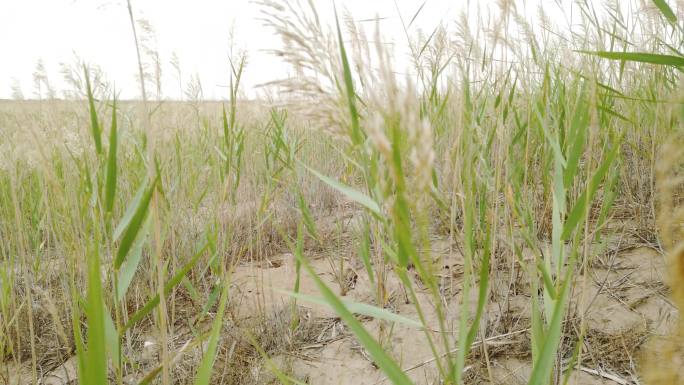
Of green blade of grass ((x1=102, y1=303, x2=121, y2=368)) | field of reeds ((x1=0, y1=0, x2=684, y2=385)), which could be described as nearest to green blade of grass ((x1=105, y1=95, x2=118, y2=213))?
field of reeds ((x1=0, y1=0, x2=684, y2=385))

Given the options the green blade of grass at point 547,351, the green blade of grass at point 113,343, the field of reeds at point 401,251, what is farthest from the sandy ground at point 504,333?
the green blade of grass at point 113,343

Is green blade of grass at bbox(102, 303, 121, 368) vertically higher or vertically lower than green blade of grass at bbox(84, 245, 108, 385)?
lower

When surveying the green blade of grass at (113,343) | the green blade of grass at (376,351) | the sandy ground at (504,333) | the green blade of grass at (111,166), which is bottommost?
the sandy ground at (504,333)

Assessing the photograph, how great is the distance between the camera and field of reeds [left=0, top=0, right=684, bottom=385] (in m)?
0.50

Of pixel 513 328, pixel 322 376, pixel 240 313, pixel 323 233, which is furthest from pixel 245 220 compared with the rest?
pixel 513 328

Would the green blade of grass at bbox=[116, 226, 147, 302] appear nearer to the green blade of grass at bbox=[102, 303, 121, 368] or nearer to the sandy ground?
the green blade of grass at bbox=[102, 303, 121, 368]

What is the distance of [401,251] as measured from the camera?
65 centimetres

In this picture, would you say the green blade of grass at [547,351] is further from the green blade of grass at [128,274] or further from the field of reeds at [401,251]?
the green blade of grass at [128,274]

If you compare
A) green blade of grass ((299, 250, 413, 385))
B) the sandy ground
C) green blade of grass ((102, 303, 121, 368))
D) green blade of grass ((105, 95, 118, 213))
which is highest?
green blade of grass ((105, 95, 118, 213))

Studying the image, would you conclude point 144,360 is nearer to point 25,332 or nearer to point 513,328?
point 25,332

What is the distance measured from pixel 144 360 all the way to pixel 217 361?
229 mm

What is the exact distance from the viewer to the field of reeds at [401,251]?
0.50 metres

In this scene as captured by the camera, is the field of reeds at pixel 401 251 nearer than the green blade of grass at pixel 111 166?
Yes

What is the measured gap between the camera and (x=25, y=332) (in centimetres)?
146
